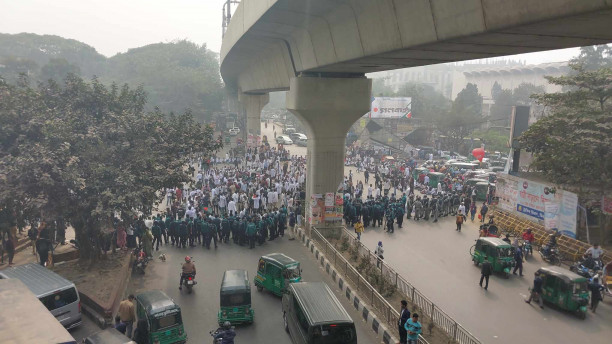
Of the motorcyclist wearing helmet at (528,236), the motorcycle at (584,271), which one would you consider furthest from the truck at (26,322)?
the motorcyclist wearing helmet at (528,236)

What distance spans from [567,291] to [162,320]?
1139cm

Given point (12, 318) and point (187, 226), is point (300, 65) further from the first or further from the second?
point (12, 318)

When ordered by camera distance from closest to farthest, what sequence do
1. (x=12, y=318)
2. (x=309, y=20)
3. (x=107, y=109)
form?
(x=12, y=318) → (x=309, y=20) → (x=107, y=109)

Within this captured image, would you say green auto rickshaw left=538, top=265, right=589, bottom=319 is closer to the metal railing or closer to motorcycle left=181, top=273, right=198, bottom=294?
the metal railing

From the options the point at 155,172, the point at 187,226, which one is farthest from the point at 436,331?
the point at 187,226

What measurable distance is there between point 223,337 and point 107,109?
11.9 m

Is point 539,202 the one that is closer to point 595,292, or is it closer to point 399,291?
point 595,292

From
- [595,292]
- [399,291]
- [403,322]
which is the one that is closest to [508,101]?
[595,292]

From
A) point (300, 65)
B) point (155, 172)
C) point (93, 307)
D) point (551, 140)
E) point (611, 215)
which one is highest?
point (300, 65)

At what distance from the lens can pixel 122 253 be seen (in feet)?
53.7

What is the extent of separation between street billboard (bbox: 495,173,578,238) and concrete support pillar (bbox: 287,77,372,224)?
9684 mm

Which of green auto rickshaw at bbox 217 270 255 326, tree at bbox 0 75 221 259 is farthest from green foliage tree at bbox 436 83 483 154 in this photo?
green auto rickshaw at bbox 217 270 255 326

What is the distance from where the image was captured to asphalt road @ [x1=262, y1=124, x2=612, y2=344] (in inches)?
471

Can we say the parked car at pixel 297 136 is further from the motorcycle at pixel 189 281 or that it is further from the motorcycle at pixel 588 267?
the motorcycle at pixel 189 281
